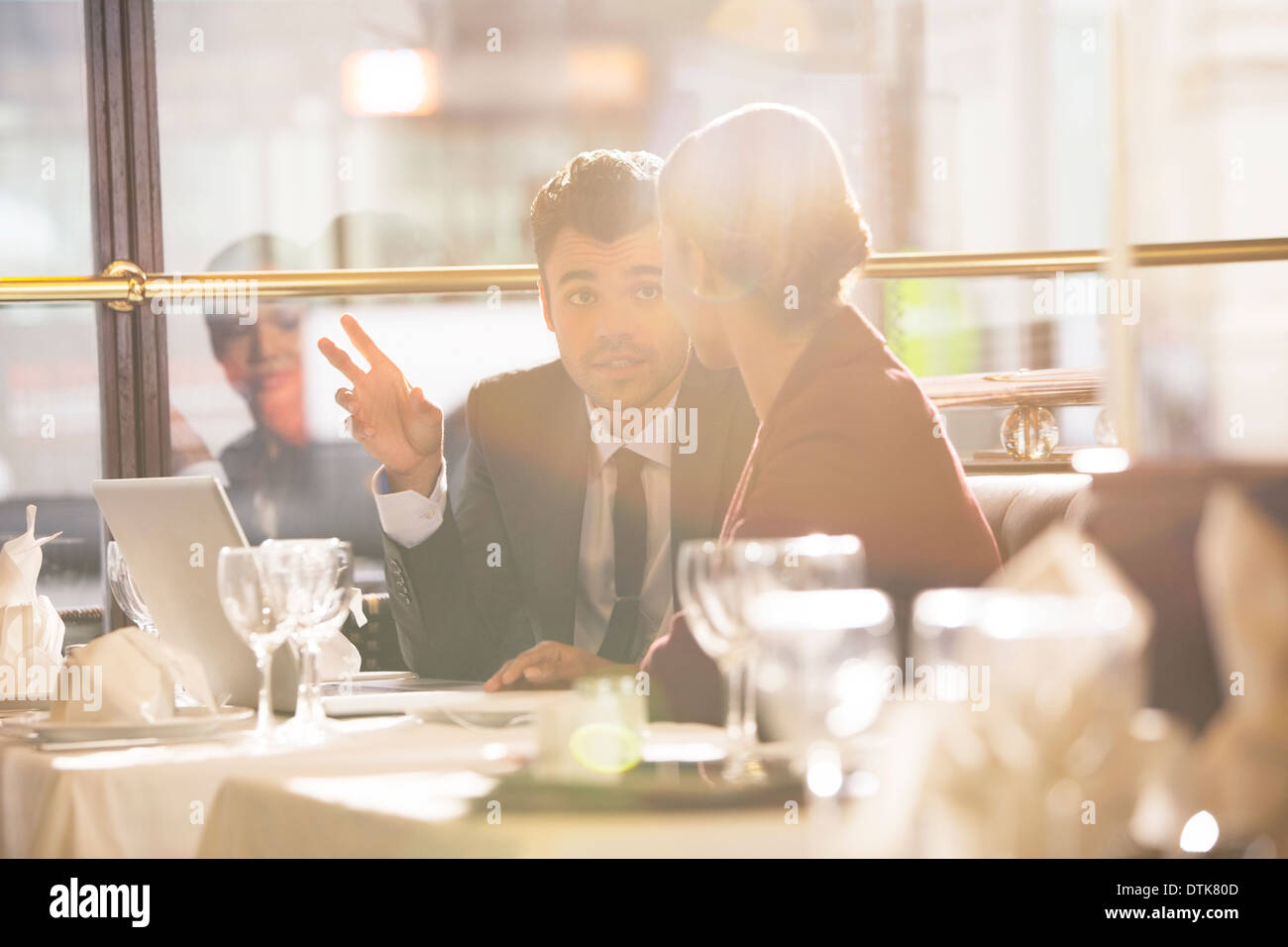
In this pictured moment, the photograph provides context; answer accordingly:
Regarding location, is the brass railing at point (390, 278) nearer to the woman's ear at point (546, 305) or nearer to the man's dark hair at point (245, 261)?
the woman's ear at point (546, 305)

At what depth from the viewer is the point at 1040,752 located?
2.06 ft

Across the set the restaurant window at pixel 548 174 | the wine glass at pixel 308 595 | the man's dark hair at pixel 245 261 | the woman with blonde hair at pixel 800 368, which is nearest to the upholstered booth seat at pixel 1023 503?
the restaurant window at pixel 548 174

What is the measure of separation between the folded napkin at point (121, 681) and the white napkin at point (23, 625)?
0.29 m

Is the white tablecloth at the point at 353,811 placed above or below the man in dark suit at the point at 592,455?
below

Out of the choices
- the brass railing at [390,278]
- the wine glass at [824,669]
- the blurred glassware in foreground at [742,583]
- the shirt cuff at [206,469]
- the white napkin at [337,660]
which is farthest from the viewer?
the shirt cuff at [206,469]

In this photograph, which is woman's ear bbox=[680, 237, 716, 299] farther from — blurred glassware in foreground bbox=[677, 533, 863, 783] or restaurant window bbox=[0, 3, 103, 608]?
restaurant window bbox=[0, 3, 103, 608]

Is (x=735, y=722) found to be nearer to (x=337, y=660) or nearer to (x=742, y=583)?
(x=742, y=583)

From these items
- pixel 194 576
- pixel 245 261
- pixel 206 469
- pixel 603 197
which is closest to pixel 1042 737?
pixel 194 576

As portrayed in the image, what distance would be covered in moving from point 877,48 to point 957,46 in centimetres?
31

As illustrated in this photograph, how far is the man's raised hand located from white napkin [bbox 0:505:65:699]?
387 mm

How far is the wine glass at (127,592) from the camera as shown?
1.42 metres

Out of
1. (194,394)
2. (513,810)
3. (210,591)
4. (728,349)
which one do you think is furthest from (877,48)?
(513,810)

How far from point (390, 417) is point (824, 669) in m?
1.05

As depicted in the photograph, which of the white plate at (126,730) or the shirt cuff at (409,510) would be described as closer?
the white plate at (126,730)
